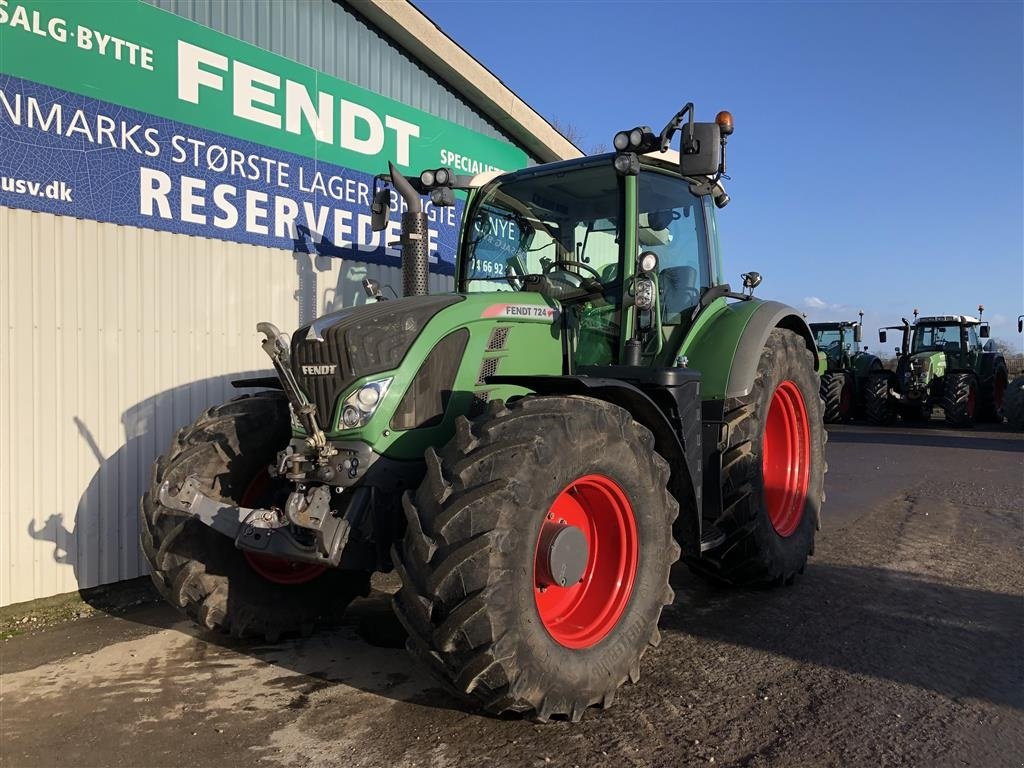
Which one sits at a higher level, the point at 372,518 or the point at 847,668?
the point at 372,518

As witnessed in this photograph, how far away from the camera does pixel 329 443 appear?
3369mm

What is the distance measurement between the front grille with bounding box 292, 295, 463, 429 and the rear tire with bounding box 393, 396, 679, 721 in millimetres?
602

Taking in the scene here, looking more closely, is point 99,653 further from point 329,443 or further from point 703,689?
point 703,689

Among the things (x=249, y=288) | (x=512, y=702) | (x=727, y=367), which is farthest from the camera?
(x=249, y=288)

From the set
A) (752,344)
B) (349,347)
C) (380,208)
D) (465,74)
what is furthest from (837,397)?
(349,347)

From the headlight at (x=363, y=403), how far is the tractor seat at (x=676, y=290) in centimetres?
201

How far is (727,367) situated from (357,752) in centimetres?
284

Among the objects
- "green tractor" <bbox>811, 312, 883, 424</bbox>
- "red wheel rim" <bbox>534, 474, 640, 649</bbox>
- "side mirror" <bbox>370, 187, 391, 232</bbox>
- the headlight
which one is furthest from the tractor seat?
"green tractor" <bbox>811, 312, 883, 424</bbox>

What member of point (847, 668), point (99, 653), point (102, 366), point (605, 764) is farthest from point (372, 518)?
point (102, 366)

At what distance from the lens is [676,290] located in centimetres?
486

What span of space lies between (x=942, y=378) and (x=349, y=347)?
18.7m

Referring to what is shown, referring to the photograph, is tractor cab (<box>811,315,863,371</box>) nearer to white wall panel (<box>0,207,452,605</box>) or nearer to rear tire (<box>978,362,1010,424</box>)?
rear tire (<box>978,362,1010,424</box>)

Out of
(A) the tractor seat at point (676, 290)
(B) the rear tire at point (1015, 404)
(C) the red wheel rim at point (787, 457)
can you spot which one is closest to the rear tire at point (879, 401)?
(B) the rear tire at point (1015, 404)

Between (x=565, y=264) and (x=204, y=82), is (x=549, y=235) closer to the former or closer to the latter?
(x=565, y=264)
